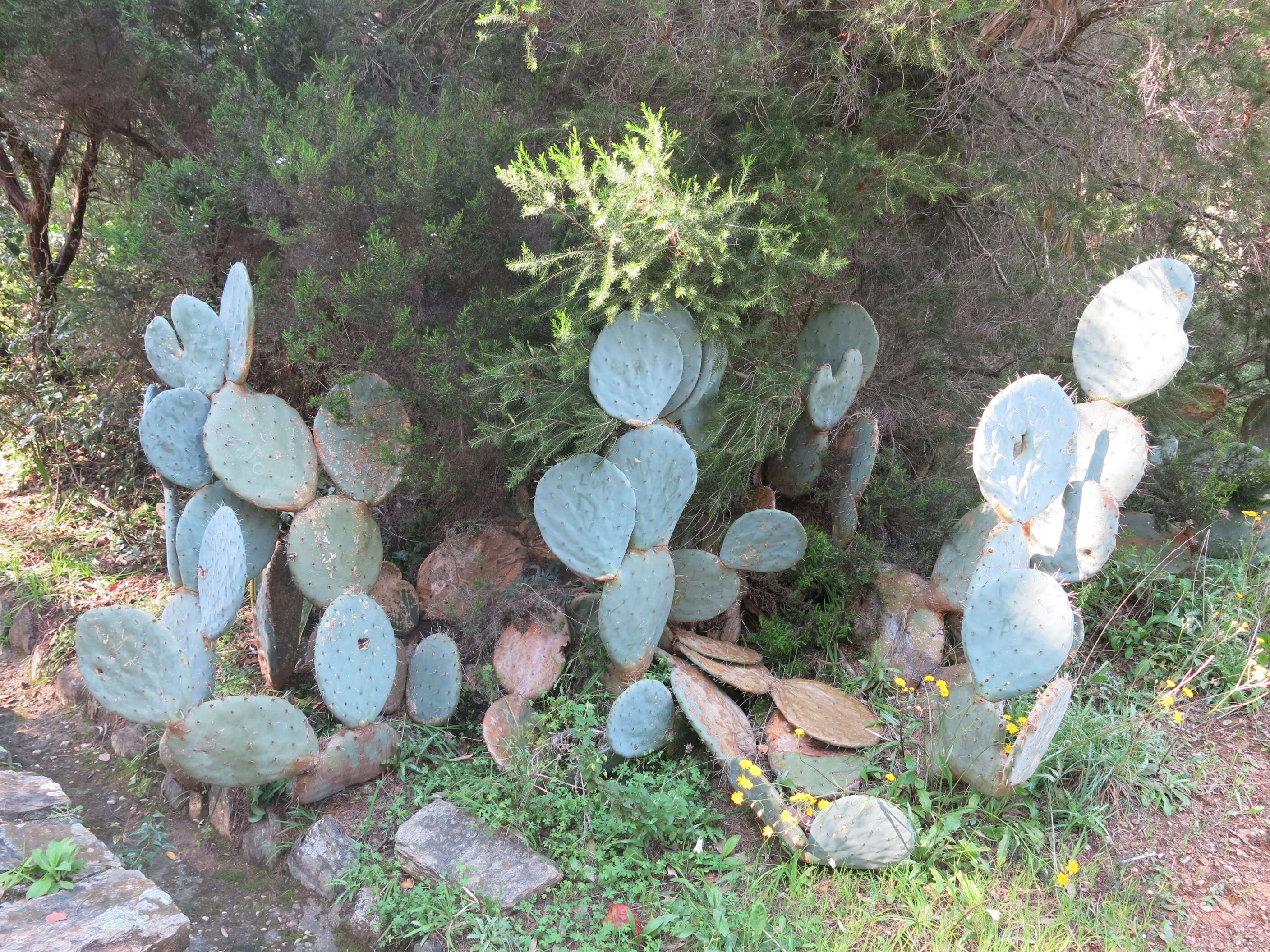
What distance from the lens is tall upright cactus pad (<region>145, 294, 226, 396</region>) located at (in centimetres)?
307

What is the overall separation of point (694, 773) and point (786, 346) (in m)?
1.75

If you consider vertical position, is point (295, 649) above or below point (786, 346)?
below

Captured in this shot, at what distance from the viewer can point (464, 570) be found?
357 cm

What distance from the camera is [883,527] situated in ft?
12.4

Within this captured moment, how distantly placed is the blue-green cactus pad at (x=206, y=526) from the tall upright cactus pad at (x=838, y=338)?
2149 millimetres

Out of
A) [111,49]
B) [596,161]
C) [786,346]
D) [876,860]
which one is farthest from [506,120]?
[876,860]

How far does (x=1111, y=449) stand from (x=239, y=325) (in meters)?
3.03

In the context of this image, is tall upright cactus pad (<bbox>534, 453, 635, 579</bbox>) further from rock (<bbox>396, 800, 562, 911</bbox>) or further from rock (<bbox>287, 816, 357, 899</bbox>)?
rock (<bbox>287, 816, 357, 899</bbox>)

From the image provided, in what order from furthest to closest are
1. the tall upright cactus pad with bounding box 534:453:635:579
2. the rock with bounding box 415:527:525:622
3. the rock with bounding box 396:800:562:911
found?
the rock with bounding box 415:527:525:622 → the tall upright cactus pad with bounding box 534:453:635:579 → the rock with bounding box 396:800:562:911

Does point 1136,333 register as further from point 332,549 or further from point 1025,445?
point 332,549

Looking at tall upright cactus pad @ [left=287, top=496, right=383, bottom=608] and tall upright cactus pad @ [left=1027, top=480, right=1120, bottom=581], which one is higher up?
tall upright cactus pad @ [left=287, top=496, right=383, bottom=608]

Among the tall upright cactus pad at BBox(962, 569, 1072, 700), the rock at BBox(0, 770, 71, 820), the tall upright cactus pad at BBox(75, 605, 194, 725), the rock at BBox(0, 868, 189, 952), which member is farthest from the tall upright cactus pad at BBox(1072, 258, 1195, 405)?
the rock at BBox(0, 770, 71, 820)

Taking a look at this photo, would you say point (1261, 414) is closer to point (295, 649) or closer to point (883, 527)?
point (883, 527)

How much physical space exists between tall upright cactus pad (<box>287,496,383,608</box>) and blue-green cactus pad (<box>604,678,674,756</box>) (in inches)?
41.5
